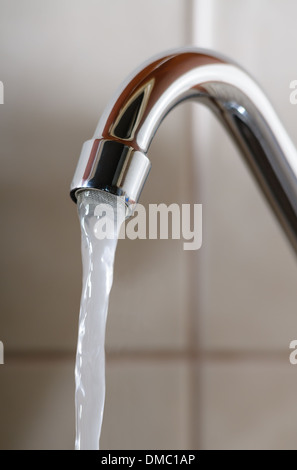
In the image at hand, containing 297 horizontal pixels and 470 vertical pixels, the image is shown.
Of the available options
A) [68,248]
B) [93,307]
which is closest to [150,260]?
[68,248]

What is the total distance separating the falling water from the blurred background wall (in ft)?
0.49

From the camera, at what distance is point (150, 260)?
0.45 meters

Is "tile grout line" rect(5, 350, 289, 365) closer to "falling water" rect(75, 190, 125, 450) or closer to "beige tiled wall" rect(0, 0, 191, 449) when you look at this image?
"beige tiled wall" rect(0, 0, 191, 449)

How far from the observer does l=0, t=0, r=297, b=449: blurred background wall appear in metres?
0.44

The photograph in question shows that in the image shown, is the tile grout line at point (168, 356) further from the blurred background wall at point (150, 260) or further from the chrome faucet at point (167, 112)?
the chrome faucet at point (167, 112)

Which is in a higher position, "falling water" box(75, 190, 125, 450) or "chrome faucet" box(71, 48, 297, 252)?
"chrome faucet" box(71, 48, 297, 252)

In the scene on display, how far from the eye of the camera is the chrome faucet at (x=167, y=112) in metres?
0.22

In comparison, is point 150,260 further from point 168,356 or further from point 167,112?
point 167,112

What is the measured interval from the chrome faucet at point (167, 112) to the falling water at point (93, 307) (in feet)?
0.07

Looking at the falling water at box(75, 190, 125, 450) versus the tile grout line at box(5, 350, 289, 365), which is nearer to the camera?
the falling water at box(75, 190, 125, 450)

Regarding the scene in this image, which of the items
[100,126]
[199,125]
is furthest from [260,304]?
[100,126]

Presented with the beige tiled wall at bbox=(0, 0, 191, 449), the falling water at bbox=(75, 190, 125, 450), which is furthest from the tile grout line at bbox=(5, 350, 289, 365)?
the falling water at bbox=(75, 190, 125, 450)

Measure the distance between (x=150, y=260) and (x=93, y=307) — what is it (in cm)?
18

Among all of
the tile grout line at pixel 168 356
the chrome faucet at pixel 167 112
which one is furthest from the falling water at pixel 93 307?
the tile grout line at pixel 168 356
